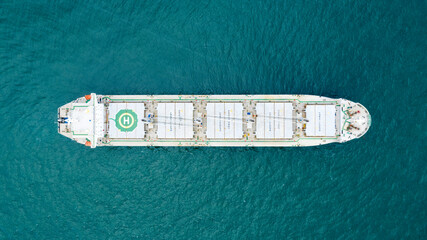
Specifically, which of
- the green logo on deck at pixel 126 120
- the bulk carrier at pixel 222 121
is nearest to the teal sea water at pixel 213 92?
the bulk carrier at pixel 222 121

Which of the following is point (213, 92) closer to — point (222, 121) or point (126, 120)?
point (222, 121)

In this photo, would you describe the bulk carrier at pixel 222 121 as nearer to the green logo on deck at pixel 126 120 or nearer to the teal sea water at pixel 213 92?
the green logo on deck at pixel 126 120

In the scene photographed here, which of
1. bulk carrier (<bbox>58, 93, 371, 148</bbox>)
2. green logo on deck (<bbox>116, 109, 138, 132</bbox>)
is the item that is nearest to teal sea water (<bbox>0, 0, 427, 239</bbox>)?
bulk carrier (<bbox>58, 93, 371, 148</bbox>)

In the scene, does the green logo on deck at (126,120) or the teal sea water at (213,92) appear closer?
the green logo on deck at (126,120)

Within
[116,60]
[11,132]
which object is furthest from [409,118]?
[11,132]

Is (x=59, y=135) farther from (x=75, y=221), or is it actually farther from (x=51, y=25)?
(x=51, y=25)

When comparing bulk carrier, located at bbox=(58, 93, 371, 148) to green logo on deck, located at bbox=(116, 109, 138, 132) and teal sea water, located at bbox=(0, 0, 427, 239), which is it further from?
teal sea water, located at bbox=(0, 0, 427, 239)
